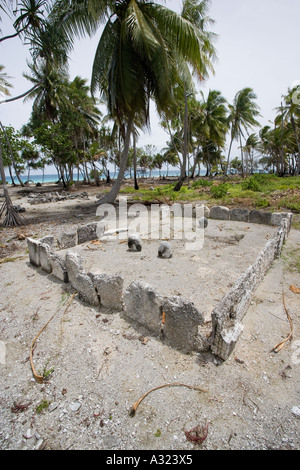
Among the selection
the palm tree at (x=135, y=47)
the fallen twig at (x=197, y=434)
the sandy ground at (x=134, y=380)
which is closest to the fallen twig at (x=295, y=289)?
the sandy ground at (x=134, y=380)

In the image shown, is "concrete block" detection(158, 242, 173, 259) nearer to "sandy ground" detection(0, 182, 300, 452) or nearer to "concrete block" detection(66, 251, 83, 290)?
"sandy ground" detection(0, 182, 300, 452)

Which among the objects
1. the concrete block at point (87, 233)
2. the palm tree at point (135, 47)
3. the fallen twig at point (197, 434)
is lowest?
the fallen twig at point (197, 434)

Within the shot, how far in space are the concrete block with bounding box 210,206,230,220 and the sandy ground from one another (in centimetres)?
517

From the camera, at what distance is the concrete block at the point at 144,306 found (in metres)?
2.92

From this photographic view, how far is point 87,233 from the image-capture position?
6969mm

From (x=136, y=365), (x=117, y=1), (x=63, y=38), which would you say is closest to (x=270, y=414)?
(x=136, y=365)

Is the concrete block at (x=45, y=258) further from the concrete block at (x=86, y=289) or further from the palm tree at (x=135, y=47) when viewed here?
the palm tree at (x=135, y=47)

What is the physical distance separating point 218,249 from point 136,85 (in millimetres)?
7389

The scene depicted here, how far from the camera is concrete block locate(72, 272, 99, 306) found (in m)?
3.57

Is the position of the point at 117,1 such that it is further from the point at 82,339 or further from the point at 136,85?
the point at 82,339

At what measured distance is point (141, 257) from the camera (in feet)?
18.3

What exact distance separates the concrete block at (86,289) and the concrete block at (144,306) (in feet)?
1.97

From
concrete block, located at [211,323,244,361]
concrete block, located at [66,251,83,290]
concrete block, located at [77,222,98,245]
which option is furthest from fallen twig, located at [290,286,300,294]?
concrete block, located at [77,222,98,245]

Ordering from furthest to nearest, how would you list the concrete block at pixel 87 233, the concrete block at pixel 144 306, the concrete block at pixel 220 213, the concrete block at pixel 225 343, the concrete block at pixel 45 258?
the concrete block at pixel 220 213 → the concrete block at pixel 87 233 → the concrete block at pixel 45 258 → the concrete block at pixel 144 306 → the concrete block at pixel 225 343
